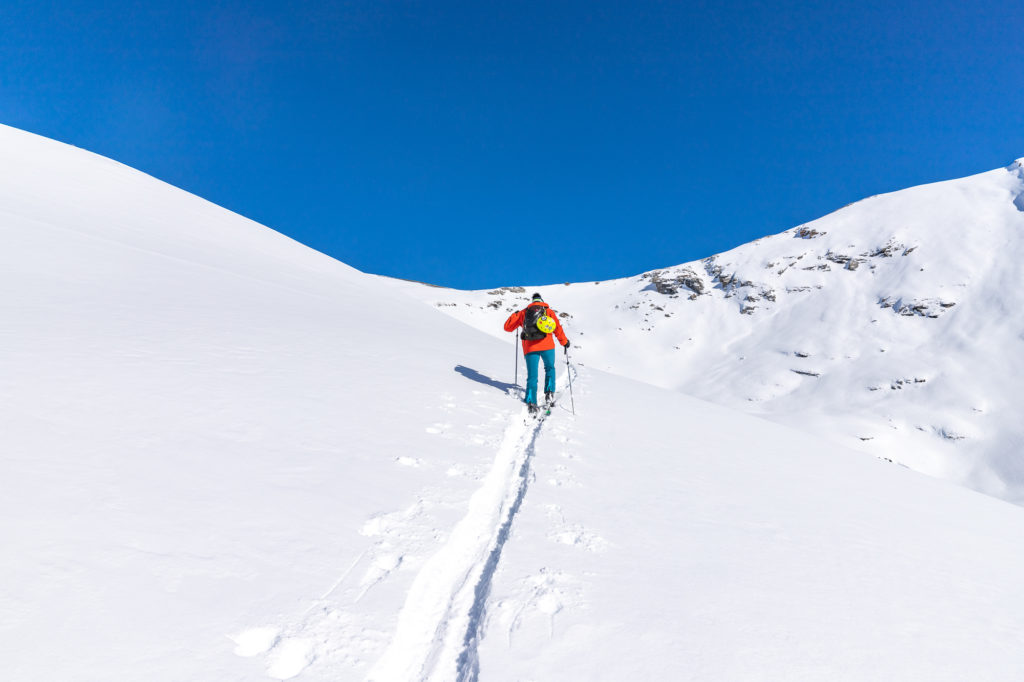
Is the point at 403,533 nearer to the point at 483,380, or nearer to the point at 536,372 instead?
the point at 536,372

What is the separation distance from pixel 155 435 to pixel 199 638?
8.06ft

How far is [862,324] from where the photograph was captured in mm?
57469

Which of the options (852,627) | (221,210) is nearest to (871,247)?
(221,210)

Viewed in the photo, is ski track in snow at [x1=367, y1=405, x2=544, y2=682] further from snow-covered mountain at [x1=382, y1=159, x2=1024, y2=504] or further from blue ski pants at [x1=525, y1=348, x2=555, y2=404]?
snow-covered mountain at [x1=382, y1=159, x2=1024, y2=504]

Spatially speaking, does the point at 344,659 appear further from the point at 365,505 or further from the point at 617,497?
the point at 617,497

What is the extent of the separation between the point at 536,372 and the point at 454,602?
6.15m

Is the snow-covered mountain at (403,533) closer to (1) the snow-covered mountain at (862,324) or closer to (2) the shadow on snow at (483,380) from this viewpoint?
(2) the shadow on snow at (483,380)

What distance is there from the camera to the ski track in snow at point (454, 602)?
2.86 meters

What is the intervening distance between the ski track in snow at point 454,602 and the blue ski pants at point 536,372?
13.0 feet

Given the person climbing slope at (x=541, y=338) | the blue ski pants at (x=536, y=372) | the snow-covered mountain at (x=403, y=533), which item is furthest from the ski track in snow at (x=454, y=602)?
the person climbing slope at (x=541, y=338)

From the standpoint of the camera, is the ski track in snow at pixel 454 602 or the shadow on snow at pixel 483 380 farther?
the shadow on snow at pixel 483 380

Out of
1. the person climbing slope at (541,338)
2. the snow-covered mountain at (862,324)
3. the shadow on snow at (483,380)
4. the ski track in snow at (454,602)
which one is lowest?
the ski track in snow at (454,602)

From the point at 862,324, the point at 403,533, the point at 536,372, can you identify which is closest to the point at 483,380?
the point at 536,372

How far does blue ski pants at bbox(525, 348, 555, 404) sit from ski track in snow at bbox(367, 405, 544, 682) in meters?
3.95
